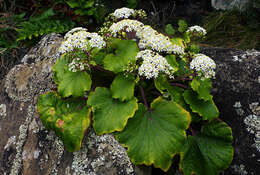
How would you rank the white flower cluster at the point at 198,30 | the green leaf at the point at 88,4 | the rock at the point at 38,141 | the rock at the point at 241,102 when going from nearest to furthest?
the rock at the point at 38,141 < the rock at the point at 241,102 < the white flower cluster at the point at 198,30 < the green leaf at the point at 88,4

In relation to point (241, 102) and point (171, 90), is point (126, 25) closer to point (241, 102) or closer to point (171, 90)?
point (171, 90)

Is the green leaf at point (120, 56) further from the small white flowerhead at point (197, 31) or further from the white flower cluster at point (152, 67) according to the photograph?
the small white flowerhead at point (197, 31)

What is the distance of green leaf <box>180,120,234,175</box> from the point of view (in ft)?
5.90

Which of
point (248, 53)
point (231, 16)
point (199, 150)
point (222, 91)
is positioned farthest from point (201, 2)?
point (199, 150)

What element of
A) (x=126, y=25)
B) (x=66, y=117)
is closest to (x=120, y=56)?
(x=126, y=25)

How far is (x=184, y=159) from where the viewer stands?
71.1 inches

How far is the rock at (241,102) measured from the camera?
1.99 m

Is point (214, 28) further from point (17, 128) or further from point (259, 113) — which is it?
point (17, 128)

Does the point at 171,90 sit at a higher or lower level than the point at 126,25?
lower

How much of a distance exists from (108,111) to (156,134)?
42 cm

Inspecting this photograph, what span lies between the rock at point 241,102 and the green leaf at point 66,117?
4.40ft

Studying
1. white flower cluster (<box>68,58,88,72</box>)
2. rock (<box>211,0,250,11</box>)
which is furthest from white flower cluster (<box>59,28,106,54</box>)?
rock (<box>211,0,250,11</box>)

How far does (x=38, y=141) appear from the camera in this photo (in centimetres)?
201

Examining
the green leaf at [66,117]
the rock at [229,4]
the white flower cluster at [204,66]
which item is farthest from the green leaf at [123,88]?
the rock at [229,4]
